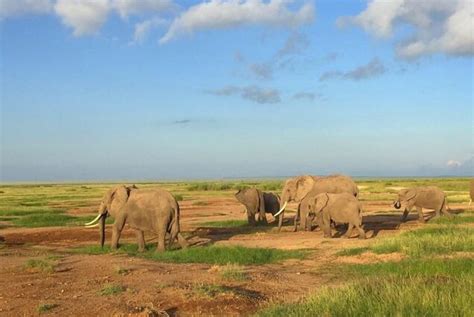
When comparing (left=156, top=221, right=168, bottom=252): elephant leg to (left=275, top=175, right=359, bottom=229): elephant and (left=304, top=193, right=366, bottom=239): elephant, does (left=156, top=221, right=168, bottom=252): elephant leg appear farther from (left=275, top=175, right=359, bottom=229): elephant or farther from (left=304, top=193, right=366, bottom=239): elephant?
(left=275, top=175, right=359, bottom=229): elephant

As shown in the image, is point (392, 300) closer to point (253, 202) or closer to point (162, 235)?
point (162, 235)

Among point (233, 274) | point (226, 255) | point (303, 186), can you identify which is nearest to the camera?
point (233, 274)

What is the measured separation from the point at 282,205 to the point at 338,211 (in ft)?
15.1

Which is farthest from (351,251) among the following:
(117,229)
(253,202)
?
(253,202)

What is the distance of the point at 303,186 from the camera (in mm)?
23500

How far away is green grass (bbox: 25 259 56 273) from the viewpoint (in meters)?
12.1

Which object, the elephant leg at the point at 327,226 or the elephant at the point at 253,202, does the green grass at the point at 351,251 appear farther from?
the elephant at the point at 253,202

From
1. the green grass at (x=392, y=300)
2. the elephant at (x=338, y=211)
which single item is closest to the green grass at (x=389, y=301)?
the green grass at (x=392, y=300)

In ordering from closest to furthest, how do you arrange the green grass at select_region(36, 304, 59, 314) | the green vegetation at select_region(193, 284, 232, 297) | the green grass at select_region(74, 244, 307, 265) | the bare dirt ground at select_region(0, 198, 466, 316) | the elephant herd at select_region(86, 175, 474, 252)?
the green grass at select_region(36, 304, 59, 314), the bare dirt ground at select_region(0, 198, 466, 316), the green vegetation at select_region(193, 284, 232, 297), the green grass at select_region(74, 244, 307, 265), the elephant herd at select_region(86, 175, 474, 252)

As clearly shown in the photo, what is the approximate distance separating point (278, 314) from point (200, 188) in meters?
65.8

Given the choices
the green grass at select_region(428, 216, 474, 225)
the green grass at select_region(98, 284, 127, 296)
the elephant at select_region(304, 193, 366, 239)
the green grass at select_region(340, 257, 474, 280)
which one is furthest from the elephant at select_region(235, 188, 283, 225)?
the green grass at select_region(98, 284, 127, 296)

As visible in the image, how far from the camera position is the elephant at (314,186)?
22734mm

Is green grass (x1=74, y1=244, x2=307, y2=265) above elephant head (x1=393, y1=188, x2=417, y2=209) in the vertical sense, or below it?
below

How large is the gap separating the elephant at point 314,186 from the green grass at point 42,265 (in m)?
11.7
